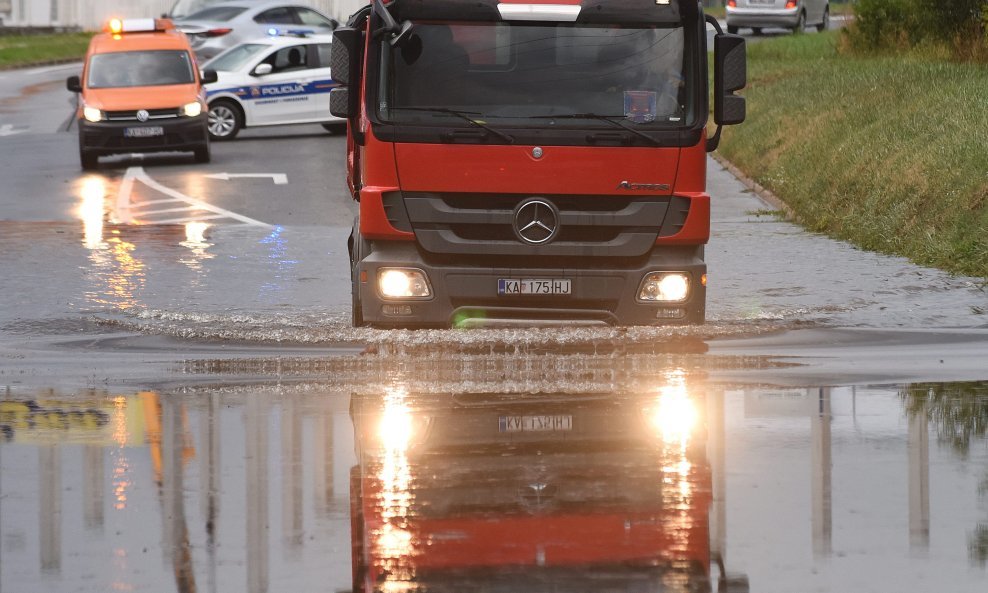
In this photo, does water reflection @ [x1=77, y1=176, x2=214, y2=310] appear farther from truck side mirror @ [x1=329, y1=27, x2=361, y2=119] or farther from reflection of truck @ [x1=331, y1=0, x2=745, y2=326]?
reflection of truck @ [x1=331, y1=0, x2=745, y2=326]

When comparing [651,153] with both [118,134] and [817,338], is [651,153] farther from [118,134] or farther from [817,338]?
[118,134]

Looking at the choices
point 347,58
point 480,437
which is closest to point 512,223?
point 347,58

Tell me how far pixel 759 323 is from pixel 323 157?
1749cm

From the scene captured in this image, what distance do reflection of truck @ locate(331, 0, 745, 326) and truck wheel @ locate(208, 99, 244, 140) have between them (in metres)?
21.6

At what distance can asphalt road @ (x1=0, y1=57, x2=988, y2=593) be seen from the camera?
675cm

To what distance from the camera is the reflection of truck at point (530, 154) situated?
11.4 meters

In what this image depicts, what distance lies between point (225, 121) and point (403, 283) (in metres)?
22.1

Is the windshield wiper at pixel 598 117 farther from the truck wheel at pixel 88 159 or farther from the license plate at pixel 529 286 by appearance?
the truck wheel at pixel 88 159

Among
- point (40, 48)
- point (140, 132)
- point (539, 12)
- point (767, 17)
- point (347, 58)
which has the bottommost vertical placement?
point (347, 58)

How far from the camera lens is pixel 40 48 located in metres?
56.8

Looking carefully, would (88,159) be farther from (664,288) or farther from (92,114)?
(664,288)

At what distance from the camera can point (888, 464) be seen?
328 inches

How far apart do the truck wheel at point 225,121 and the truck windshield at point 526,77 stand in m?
22.0

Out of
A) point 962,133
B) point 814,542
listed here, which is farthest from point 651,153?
point 962,133
